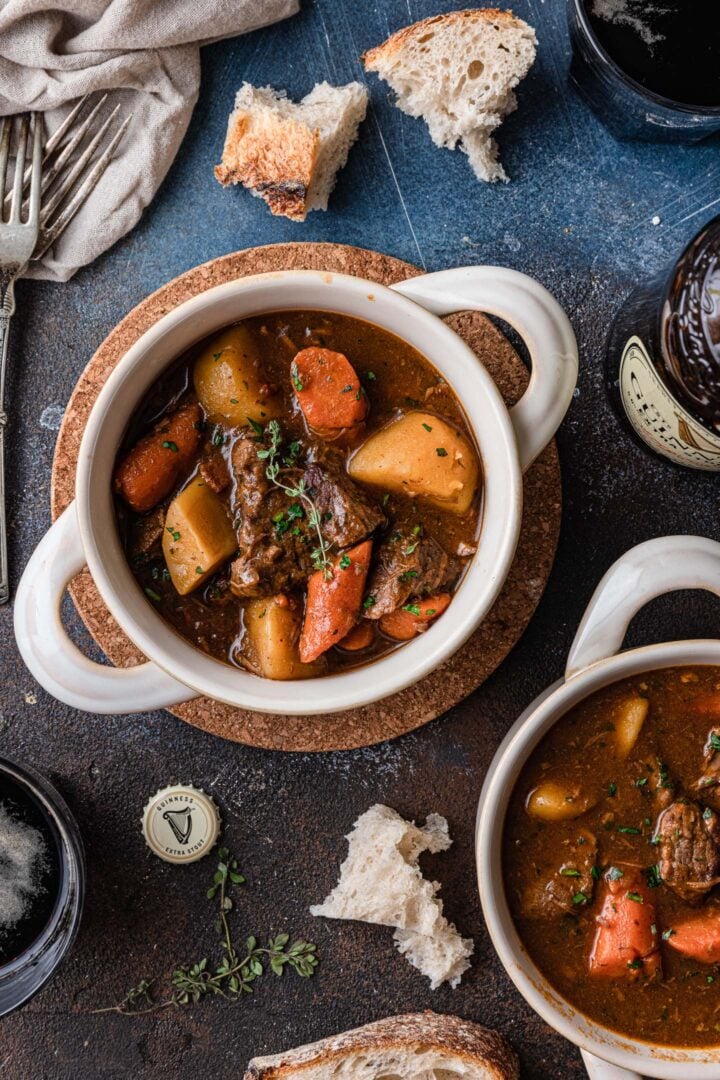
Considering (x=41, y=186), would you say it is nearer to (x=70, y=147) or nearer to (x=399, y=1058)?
(x=70, y=147)

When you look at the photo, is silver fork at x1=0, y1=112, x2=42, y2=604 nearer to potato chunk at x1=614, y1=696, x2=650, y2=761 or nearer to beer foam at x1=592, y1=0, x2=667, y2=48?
beer foam at x1=592, y1=0, x2=667, y2=48

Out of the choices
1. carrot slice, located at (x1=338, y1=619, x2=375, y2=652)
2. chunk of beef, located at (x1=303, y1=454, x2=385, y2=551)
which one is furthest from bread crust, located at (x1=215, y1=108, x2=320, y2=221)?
carrot slice, located at (x1=338, y1=619, x2=375, y2=652)

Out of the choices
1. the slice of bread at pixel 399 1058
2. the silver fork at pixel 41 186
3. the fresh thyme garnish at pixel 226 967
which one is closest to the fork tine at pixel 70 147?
the silver fork at pixel 41 186

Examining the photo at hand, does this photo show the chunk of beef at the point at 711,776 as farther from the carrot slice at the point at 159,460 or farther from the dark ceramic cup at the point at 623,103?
the dark ceramic cup at the point at 623,103

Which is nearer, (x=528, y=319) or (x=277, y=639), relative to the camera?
(x=528, y=319)

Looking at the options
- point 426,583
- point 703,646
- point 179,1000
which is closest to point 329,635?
point 426,583

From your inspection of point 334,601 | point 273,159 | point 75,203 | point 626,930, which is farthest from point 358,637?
point 75,203
